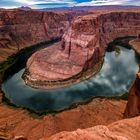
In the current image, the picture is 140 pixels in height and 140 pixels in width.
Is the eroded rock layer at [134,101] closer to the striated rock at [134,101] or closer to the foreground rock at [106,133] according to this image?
the striated rock at [134,101]

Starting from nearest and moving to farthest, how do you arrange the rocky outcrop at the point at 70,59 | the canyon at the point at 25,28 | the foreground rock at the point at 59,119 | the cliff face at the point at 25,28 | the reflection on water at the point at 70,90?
1. the foreground rock at the point at 59,119
2. the reflection on water at the point at 70,90
3. the rocky outcrop at the point at 70,59
4. the canyon at the point at 25,28
5. the cliff face at the point at 25,28

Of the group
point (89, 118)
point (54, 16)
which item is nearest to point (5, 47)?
point (54, 16)

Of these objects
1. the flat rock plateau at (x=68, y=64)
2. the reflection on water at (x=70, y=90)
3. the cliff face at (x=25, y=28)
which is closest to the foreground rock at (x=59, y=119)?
the flat rock plateau at (x=68, y=64)

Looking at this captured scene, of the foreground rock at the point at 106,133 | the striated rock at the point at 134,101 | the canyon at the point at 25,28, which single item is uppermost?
the foreground rock at the point at 106,133

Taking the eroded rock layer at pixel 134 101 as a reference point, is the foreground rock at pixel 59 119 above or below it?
below

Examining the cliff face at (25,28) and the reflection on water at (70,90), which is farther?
the cliff face at (25,28)

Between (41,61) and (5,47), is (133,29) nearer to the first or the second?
(5,47)

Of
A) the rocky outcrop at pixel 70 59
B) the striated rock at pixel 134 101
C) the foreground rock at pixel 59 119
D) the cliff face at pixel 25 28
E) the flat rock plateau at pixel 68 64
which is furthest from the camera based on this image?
the cliff face at pixel 25 28
